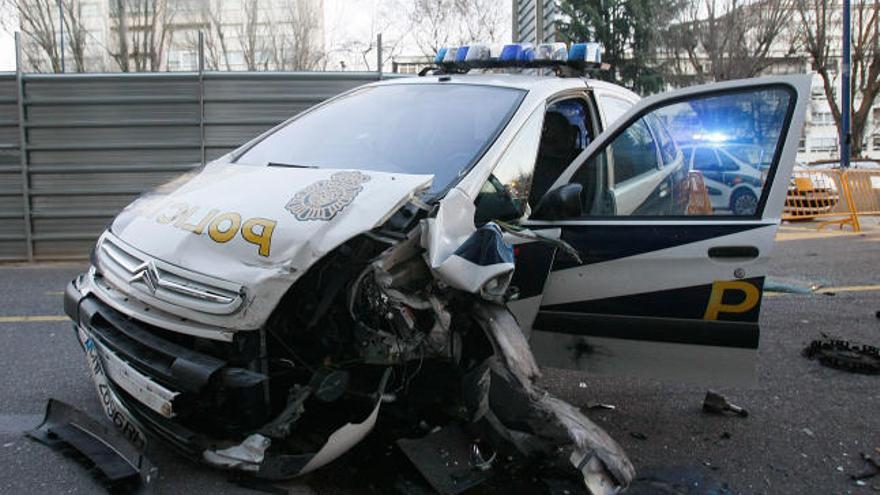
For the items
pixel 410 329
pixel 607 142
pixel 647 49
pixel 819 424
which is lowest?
pixel 819 424

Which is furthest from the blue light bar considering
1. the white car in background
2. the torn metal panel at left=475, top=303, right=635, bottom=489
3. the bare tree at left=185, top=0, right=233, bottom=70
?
the bare tree at left=185, top=0, right=233, bottom=70

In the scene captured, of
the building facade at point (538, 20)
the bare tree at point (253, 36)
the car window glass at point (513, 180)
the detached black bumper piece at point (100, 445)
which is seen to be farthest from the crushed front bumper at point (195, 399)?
the bare tree at point (253, 36)

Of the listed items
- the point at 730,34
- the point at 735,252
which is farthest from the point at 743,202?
the point at 730,34

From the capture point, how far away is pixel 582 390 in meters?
4.10

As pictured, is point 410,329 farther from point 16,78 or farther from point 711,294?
point 16,78

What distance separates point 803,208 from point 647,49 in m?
Result: 15.7

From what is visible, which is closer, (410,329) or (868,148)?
(410,329)

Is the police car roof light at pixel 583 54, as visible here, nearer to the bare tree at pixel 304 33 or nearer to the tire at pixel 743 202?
the tire at pixel 743 202

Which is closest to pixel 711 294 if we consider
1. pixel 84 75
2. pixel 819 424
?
pixel 819 424

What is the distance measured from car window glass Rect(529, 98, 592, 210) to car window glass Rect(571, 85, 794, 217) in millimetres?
365

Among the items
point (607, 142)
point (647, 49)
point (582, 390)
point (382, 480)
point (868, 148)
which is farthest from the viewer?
point (868, 148)

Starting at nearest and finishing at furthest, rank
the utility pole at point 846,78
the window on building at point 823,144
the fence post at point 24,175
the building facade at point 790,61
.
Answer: the fence post at point 24,175, the building facade at point 790,61, the utility pole at point 846,78, the window on building at point 823,144

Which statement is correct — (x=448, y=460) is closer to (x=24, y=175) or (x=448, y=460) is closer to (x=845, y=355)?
(x=845, y=355)

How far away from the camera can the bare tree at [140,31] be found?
29.1 m
